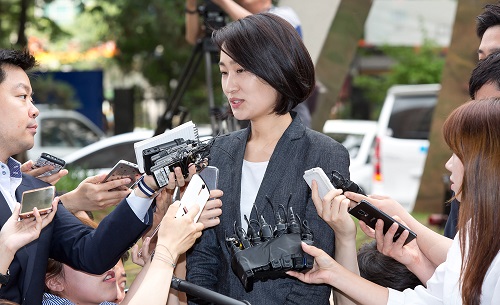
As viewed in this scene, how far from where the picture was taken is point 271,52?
9.12 ft

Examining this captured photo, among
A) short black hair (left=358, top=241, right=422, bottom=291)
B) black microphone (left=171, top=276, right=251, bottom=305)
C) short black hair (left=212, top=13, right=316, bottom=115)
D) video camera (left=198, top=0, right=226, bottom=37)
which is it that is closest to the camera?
black microphone (left=171, top=276, right=251, bottom=305)

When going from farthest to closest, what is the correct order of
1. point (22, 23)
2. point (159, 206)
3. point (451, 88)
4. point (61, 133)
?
point (61, 133) < point (22, 23) < point (451, 88) < point (159, 206)

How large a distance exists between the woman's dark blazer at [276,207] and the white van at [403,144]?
21.0ft

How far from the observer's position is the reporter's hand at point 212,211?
8.64 ft

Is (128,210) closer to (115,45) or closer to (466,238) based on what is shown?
(466,238)

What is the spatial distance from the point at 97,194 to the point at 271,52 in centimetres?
94

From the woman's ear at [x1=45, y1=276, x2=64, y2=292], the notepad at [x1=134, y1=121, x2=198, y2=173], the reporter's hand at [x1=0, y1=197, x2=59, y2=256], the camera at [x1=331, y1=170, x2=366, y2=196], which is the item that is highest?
the notepad at [x1=134, y1=121, x2=198, y2=173]

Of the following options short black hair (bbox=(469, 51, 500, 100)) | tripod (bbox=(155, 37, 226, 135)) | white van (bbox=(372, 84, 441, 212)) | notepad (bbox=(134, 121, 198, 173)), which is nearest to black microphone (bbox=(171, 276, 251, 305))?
notepad (bbox=(134, 121, 198, 173))

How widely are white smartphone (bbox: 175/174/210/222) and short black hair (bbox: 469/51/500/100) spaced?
3.74ft

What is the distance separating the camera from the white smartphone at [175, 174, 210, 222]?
98.4 inches

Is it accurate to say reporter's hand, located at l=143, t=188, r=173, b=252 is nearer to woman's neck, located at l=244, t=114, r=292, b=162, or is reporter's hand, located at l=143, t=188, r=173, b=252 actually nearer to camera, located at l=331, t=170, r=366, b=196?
woman's neck, located at l=244, t=114, r=292, b=162

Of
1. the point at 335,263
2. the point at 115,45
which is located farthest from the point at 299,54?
the point at 115,45

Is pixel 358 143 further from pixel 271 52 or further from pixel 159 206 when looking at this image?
pixel 271 52

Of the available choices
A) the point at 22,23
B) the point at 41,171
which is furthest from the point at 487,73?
the point at 22,23
